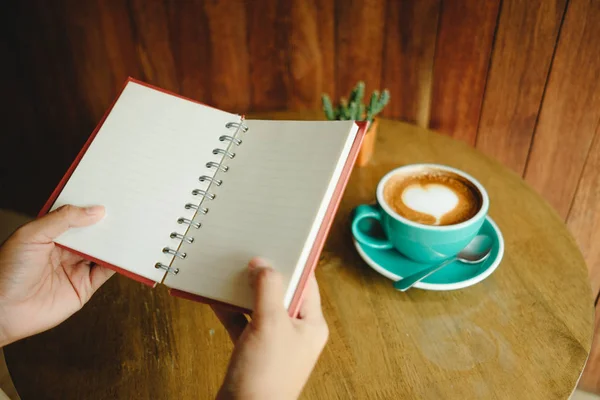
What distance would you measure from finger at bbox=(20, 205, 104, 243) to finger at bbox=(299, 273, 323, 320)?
1.14 feet

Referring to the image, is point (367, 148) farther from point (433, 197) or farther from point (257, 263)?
point (257, 263)

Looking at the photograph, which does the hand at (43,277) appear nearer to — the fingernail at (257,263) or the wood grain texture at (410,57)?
the fingernail at (257,263)

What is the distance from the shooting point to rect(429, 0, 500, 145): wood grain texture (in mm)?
1247

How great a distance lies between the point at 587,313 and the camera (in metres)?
0.79

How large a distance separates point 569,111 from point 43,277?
1309mm

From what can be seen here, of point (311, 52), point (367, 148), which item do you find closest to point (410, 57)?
point (311, 52)

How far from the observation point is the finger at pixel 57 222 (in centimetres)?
70

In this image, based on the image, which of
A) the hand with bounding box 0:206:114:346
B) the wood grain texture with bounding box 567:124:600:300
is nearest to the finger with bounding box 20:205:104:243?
the hand with bounding box 0:206:114:346

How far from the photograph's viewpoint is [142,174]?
30.3 inches

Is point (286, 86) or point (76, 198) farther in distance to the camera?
point (286, 86)

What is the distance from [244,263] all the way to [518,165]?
1.11 meters

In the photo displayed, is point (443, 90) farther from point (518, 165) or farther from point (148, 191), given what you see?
point (148, 191)

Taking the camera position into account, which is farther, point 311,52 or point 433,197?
point 311,52

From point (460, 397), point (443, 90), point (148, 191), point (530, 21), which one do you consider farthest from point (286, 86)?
point (460, 397)
